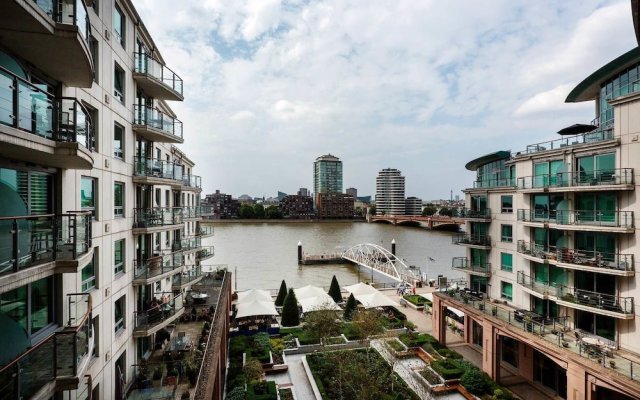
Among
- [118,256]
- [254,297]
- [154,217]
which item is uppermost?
[154,217]

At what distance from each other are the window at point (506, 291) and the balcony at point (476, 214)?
403cm

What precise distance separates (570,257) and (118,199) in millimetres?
18775

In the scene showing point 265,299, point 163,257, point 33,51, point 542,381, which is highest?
point 33,51

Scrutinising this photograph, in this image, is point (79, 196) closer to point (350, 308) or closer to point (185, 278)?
point (185, 278)

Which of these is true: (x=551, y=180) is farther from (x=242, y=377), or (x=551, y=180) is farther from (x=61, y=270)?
(x=61, y=270)

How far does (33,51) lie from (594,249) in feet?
64.6

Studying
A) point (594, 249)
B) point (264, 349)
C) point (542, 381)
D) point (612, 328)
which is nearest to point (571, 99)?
point (594, 249)

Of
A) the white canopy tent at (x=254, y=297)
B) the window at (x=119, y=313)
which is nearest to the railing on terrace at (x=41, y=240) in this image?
the window at (x=119, y=313)

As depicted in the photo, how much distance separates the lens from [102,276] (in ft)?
32.5

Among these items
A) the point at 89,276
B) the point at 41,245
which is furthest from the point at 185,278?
the point at 41,245

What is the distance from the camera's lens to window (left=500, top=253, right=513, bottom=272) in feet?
65.7

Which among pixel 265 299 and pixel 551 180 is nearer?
pixel 551 180

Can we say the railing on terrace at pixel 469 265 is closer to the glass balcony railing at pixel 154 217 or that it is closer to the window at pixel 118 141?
the glass balcony railing at pixel 154 217

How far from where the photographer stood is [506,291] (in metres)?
20.5
